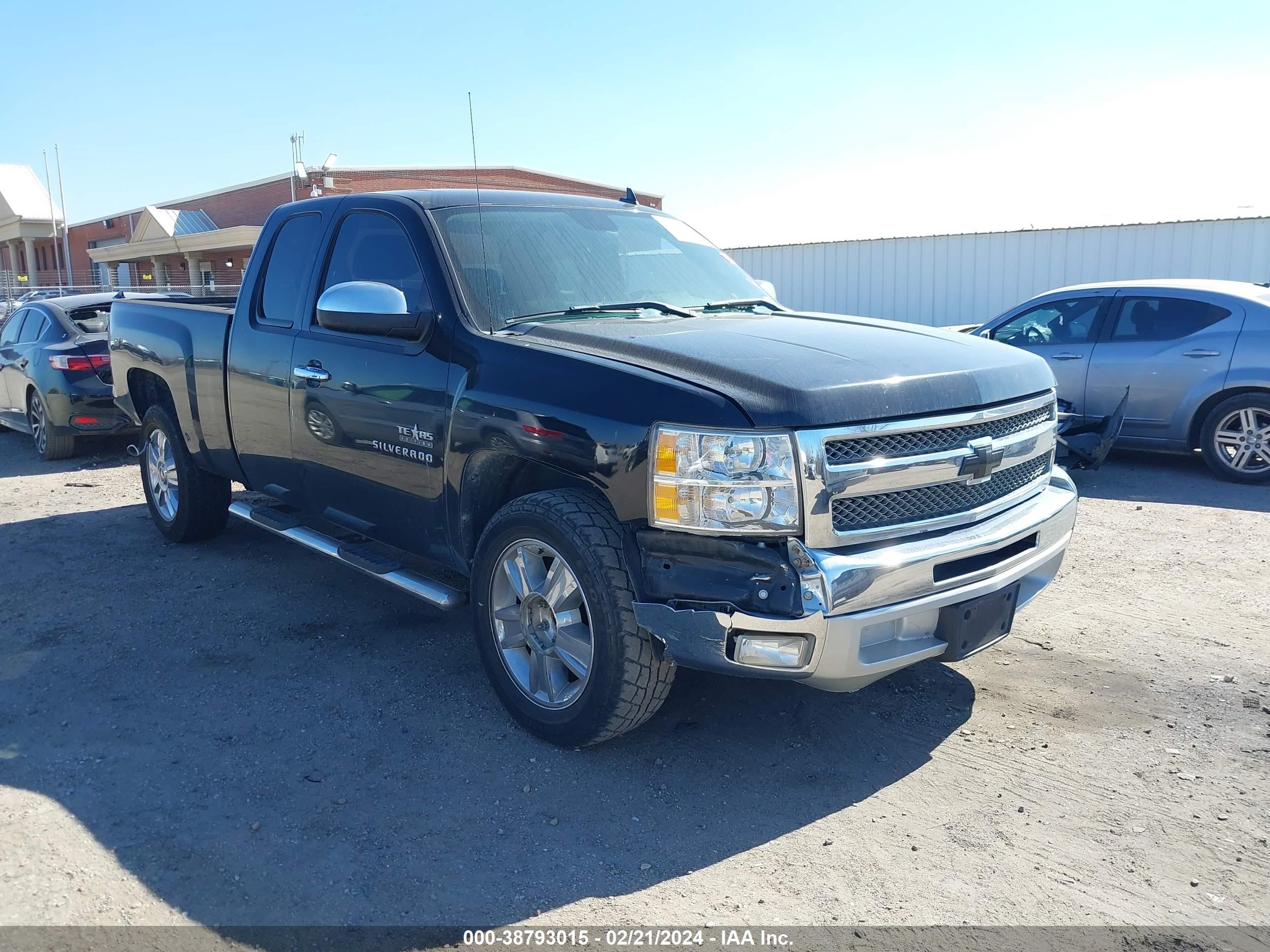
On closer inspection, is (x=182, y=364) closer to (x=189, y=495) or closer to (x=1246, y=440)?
(x=189, y=495)

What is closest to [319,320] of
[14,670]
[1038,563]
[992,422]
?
[14,670]

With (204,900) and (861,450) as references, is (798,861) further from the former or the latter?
(204,900)

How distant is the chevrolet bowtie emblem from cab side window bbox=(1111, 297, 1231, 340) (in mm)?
6106

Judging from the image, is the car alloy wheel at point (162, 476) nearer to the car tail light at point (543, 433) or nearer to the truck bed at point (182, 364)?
the truck bed at point (182, 364)

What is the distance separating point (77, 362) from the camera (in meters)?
9.95

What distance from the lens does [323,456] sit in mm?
4859

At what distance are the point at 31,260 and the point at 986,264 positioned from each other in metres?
52.7

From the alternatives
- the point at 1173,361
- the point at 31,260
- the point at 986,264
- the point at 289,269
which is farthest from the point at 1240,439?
the point at 31,260

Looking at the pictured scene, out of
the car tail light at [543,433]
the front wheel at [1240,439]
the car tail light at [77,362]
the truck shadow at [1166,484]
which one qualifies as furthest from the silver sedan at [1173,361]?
the car tail light at [77,362]

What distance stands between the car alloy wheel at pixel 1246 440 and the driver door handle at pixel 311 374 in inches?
287

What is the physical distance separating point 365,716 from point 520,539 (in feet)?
3.68

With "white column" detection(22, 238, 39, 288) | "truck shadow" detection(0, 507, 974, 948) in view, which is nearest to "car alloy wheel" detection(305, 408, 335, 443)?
"truck shadow" detection(0, 507, 974, 948)

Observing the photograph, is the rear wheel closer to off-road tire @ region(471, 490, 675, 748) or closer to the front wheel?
off-road tire @ region(471, 490, 675, 748)

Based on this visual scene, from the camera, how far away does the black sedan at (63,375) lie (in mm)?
9945
